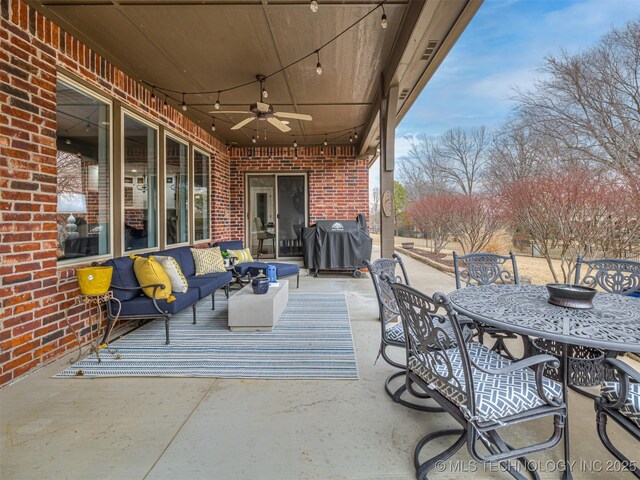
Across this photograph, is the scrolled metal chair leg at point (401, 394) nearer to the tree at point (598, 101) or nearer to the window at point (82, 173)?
the window at point (82, 173)

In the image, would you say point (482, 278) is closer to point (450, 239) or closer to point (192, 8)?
point (192, 8)

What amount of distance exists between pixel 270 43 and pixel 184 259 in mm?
2901

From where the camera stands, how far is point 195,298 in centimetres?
352

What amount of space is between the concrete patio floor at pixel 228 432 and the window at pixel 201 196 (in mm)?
3791

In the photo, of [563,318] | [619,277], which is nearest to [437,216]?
[619,277]

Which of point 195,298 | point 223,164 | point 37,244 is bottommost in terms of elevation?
point 195,298

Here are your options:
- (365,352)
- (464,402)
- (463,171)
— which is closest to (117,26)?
(365,352)

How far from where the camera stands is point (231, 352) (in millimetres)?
2854

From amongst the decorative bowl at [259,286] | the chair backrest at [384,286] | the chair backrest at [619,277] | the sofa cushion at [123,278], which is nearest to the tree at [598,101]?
the chair backrest at [619,277]

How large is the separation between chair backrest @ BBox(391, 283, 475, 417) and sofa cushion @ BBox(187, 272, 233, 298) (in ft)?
9.01

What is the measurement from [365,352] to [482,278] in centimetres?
120

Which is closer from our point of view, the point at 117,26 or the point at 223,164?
the point at 117,26

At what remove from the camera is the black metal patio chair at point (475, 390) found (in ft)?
4.14

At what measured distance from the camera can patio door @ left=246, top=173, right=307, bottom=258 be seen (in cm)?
761
